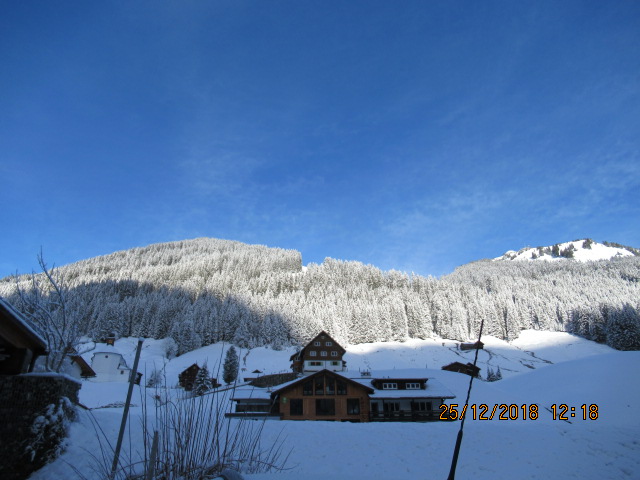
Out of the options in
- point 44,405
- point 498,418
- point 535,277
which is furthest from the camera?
point 535,277

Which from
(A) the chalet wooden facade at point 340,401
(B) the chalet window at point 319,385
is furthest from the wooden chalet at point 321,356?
(B) the chalet window at point 319,385

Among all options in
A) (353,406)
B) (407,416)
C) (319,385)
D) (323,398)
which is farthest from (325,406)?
(407,416)

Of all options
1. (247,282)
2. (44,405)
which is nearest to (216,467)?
(44,405)

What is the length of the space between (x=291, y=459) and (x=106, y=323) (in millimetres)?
104213

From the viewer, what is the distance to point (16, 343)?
21.0 feet

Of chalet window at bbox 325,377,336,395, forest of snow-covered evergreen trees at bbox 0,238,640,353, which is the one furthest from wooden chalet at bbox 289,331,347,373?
chalet window at bbox 325,377,336,395

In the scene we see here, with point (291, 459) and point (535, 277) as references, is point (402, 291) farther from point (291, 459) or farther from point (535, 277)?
point (291, 459)

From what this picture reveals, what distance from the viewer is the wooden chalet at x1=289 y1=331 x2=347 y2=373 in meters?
66.1

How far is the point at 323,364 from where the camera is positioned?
66250mm

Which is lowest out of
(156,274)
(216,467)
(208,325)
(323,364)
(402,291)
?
(216,467)

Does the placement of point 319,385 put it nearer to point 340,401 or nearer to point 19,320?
point 340,401

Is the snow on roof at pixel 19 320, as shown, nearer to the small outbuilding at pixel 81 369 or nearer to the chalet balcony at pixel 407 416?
the chalet balcony at pixel 407 416

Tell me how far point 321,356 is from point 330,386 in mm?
30996

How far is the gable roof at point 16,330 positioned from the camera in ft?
19.7
